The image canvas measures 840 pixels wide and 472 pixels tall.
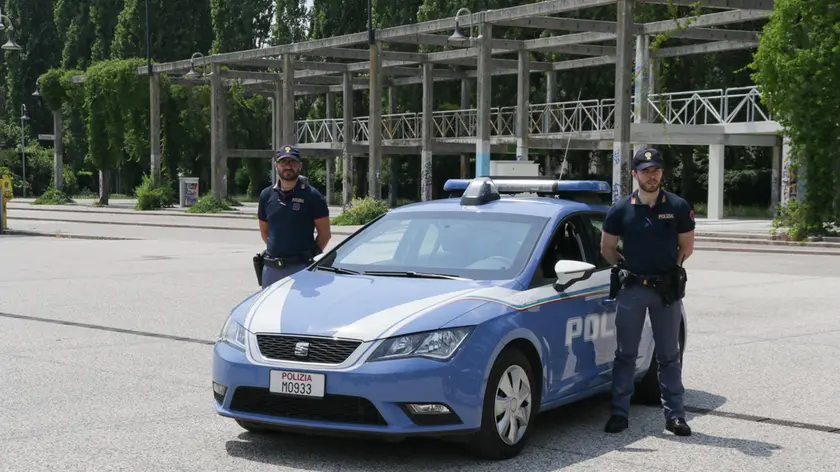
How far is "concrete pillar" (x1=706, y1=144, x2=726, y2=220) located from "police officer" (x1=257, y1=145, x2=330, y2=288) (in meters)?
33.2

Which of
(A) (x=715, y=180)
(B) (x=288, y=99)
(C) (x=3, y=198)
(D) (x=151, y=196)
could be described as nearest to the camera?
(C) (x=3, y=198)

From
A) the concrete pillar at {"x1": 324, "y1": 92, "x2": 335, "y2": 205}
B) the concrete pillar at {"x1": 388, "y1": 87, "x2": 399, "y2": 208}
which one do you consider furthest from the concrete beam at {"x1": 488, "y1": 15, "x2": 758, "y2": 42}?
the concrete pillar at {"x1": 324, "y1": 92, "x2": 335, "y2": 205}

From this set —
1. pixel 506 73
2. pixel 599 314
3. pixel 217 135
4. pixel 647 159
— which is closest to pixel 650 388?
pixel 599 314

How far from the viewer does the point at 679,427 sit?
6852 mm

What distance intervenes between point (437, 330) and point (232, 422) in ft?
6.32

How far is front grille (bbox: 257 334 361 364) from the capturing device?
585 centimetres

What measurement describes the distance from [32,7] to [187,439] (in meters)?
92.8

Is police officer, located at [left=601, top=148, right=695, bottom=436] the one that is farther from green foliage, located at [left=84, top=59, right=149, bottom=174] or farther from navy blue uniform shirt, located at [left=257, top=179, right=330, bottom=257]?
green foliage, located at [left=84, top=59, right=149, bottom=174]

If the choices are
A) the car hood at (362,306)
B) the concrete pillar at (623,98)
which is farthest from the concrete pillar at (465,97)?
the car hood at (362,306)

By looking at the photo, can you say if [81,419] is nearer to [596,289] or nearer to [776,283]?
[596,289]

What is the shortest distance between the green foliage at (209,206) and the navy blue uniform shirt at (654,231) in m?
44.8

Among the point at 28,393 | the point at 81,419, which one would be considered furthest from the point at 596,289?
the point at 28,393

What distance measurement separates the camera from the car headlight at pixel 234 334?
622cm

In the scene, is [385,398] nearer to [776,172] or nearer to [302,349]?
[302,349]
